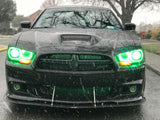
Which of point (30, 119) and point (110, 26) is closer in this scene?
point (30, 119)

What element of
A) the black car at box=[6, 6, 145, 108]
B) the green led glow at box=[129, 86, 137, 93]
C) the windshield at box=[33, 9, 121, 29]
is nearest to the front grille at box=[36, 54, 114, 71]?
the black car at box=[6, 6, 145, 108]

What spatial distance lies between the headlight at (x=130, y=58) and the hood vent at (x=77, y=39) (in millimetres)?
402

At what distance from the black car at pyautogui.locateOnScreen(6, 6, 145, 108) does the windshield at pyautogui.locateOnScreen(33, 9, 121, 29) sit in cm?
106

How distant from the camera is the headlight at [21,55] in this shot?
3.22 meters

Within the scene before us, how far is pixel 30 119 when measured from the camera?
3.30m

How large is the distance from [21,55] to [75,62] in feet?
2.50

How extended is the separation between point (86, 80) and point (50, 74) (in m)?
0.46

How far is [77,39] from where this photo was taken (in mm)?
3383

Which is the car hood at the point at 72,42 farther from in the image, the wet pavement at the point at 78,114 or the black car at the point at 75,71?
the wet pavement at the point at 78,114

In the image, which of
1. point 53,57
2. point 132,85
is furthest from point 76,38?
point 132,85

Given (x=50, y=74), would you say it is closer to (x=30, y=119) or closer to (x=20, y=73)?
(x=20, y=73)

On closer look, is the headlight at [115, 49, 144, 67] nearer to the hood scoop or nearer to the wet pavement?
the hood scoop

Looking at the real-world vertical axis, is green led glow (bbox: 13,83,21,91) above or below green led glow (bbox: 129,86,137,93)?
above

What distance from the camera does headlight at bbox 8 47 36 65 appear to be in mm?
3217
